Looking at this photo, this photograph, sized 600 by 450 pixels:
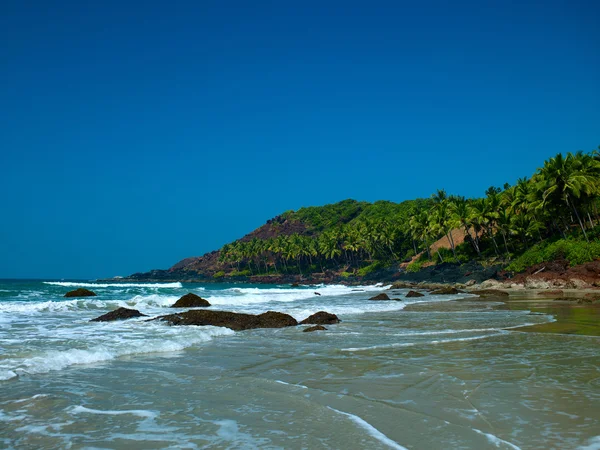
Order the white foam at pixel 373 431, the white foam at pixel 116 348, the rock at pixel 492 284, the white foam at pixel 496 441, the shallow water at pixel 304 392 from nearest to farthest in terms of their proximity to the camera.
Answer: the white foam at pixel 496 441
the white foam at pixel 373 431
the shallow water at pixel 304 392
the white foam at pixel 116 348
the rock at pixel 492 284

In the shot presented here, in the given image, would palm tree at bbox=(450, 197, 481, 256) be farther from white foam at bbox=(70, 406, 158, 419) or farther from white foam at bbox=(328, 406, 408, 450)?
white foam at bbox=(70, 406, 158, 419)

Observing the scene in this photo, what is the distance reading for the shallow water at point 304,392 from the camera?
4.50 m

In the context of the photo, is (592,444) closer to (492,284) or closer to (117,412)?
(117,412)

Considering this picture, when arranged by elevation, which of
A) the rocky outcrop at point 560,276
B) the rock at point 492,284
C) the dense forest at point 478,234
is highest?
the dense forest at point 478,234

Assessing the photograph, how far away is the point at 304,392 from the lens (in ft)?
20.6

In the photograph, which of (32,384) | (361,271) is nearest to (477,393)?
(32,384)

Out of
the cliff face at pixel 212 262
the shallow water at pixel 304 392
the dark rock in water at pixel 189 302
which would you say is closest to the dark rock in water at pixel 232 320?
the shallow water at pixel 304 392

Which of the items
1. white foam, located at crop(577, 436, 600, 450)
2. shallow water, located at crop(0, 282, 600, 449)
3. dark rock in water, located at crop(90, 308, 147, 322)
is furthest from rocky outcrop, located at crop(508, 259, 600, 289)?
white foam, located at crop(577, 436, 600, 450)

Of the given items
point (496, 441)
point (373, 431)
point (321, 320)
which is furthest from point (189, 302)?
point (496, 441)

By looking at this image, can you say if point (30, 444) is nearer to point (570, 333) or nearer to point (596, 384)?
point (596, 384)

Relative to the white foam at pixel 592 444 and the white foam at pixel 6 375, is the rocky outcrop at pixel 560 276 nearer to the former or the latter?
the white foam at pixel 592 444

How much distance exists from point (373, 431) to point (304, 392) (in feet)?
5.90

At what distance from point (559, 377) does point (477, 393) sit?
1.71 metres

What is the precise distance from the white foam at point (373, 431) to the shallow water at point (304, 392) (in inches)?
0.9
